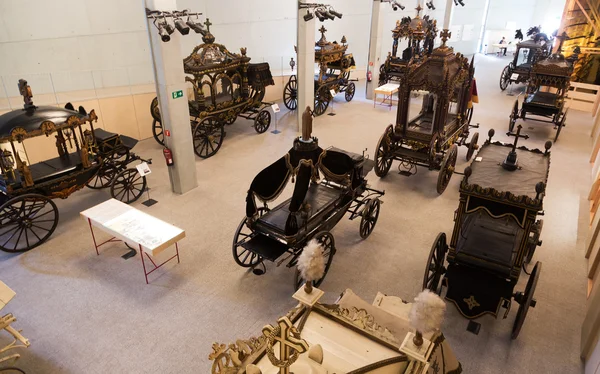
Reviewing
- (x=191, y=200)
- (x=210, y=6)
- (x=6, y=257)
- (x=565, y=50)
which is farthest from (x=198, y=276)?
(x=565, y=50)

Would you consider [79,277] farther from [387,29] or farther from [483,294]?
[387,29]

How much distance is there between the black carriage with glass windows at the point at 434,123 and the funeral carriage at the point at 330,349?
5.08 metres

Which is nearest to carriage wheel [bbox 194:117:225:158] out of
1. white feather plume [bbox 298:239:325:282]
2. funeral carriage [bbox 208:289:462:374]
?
white feather plume [bbox 298:239:325:282]

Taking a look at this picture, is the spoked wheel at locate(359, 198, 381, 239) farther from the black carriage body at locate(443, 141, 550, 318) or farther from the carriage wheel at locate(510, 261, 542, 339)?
the carriage wheel at locate(510, 261, 542, 339)

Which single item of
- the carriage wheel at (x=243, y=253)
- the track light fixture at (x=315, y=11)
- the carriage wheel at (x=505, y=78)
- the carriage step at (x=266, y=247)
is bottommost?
the carriage wheel at (x=243, y=253)

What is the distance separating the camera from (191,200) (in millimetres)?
7574

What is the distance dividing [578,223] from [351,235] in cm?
395

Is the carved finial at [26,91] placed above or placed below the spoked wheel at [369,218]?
above

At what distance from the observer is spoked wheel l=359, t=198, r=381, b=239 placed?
20.4ft

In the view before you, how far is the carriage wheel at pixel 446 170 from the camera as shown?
753 cm

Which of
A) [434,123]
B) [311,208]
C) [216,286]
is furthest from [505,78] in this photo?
[216,286]

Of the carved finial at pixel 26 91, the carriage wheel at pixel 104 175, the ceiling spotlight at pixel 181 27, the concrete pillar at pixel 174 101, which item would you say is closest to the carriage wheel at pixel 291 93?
the concrete pillar at pixel 174 101

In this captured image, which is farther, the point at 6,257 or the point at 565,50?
the point at 565,50

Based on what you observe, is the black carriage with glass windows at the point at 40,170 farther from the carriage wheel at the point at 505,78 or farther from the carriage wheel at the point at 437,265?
the carriage wheel at the point at 505,78
